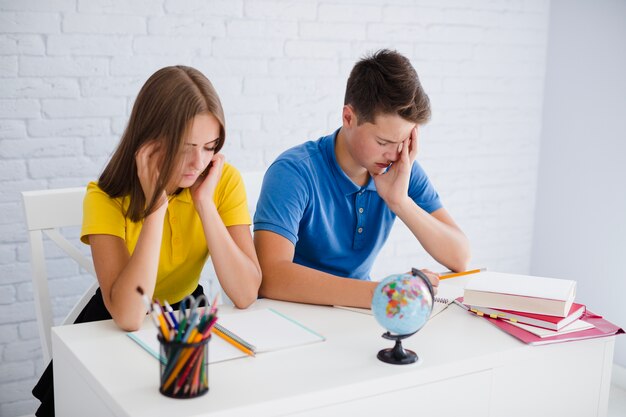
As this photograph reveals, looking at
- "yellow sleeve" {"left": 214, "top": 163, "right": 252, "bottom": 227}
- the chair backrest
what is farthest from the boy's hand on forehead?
the chair backrest

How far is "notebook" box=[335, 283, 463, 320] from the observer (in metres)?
1.49

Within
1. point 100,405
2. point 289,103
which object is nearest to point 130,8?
point 289,103

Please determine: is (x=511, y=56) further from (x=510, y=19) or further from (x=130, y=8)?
(x=130, y=8)

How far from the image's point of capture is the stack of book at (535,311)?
1.40 meters

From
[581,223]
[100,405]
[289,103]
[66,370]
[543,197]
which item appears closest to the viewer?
[100,405]

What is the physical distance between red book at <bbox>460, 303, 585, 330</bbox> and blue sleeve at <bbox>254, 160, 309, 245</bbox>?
0.46 m

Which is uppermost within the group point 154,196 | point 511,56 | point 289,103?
point 511,56

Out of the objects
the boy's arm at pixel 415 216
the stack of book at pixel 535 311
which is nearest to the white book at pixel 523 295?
the stack of book at pixel 535 311

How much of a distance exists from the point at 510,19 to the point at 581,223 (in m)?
0.94

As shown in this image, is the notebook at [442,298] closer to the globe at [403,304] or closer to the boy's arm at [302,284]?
the boy's arm at [302,284]

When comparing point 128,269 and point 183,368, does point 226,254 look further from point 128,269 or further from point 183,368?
point 183,368

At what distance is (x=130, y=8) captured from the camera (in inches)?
90.9

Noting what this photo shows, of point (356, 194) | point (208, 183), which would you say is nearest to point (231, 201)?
Result: point (208, 183)

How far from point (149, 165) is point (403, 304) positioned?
64 centimetres
